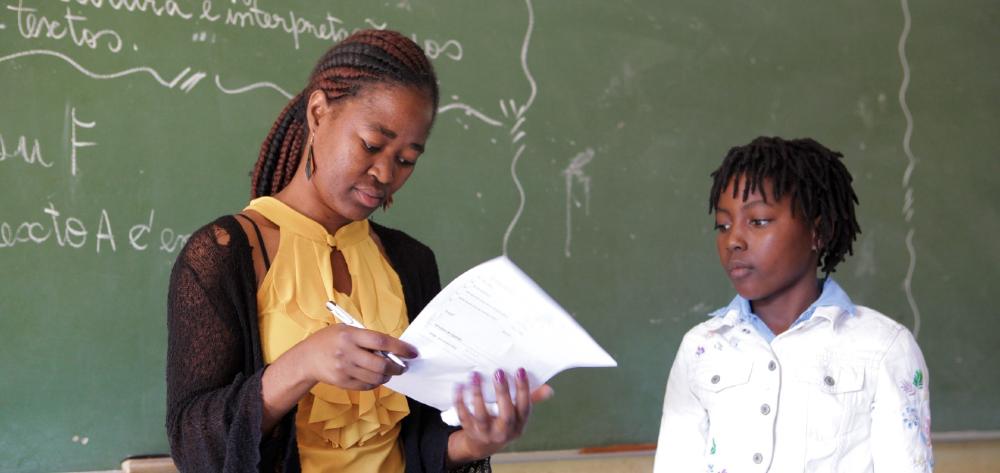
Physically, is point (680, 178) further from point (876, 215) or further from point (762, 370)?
point (762, 370)

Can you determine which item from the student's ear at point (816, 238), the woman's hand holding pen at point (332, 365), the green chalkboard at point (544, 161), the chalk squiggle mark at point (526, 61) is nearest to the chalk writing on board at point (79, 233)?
the green chalkboard at point (544, 161)

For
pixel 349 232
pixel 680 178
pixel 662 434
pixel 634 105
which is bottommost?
pixel 662 434

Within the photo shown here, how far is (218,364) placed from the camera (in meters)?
1.13

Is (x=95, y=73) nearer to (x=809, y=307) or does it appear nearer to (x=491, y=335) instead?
(x=491, y=335)

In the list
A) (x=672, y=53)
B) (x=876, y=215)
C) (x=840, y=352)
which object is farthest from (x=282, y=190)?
(x=876, y=215)

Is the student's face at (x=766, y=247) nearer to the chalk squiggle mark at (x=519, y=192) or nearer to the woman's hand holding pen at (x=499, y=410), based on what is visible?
the woman's hand holding pen at (x=499, y=410)

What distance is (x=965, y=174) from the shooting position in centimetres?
292

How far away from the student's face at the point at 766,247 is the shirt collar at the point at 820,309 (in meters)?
0.03

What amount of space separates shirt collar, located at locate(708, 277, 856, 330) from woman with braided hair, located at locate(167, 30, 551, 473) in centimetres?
64

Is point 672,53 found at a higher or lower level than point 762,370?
higher

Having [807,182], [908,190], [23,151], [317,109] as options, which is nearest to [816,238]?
[807,182]

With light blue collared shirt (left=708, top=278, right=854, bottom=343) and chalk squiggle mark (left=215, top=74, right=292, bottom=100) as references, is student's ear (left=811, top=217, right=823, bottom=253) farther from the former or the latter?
chalk squiggle mark (left=215, top=74, right=292, bottom=100)

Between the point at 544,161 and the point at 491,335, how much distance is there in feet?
4.98

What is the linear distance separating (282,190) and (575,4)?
4.81ft
